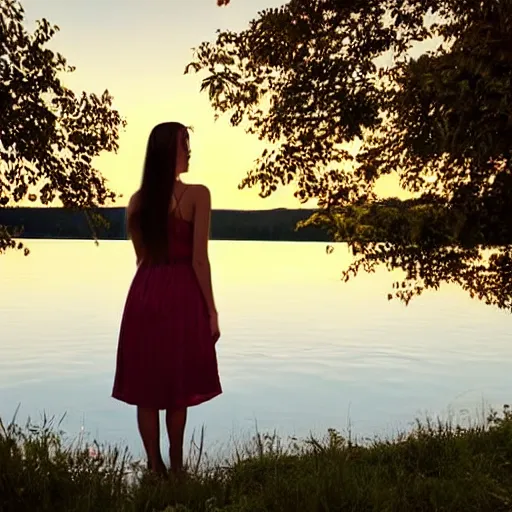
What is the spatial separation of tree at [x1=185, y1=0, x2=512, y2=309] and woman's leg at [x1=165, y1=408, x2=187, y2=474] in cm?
304

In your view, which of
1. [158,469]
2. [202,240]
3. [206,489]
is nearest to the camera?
[206,489]

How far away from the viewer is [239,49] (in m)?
8.65

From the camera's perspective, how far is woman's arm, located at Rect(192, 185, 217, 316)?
5.23 m

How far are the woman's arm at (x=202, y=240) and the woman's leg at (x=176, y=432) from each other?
0.79 m

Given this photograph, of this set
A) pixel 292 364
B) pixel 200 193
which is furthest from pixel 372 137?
pixel 292 364

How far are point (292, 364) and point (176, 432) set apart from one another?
1743 centimetres

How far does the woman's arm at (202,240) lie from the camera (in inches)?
206

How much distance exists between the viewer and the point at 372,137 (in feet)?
29.0

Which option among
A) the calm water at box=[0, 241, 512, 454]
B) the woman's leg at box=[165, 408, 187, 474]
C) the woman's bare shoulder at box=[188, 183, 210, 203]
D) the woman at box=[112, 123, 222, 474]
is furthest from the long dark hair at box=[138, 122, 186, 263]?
the calm water at box=[0, 241, 512, 454]

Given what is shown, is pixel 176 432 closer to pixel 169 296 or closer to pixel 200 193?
pixel 169 296

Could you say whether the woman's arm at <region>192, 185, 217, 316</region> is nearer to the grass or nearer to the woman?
the woman

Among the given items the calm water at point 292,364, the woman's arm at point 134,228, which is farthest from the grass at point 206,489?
the calm water at point 292,364

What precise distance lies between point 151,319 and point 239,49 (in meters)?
4.36

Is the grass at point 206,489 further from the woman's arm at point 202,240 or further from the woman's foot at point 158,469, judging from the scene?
the woman's arm at point 202,240
